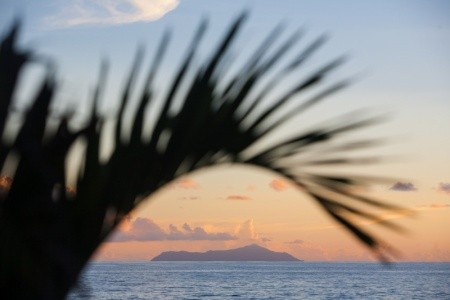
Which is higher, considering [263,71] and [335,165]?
[263,71]

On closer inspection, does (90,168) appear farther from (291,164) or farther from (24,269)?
(291,164)

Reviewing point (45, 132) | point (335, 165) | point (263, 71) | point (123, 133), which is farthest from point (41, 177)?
point (335, 165)

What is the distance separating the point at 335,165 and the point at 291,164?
147 mm

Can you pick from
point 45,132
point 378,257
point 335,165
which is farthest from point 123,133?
point 378,257

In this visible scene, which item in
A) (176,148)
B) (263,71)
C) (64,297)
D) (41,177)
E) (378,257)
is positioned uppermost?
(263,71)

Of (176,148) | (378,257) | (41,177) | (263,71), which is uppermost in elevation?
(263,71)

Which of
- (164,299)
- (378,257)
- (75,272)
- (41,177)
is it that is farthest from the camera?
(164,299)

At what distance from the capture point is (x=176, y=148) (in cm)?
242

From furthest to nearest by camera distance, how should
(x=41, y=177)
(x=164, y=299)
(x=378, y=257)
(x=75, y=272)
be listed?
(x=164, y=299), (x=378, y=257), (x=41, y=177), (x=75, y=272)

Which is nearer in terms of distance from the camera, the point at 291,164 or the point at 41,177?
the point at 41,177

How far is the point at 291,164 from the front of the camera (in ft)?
8.04

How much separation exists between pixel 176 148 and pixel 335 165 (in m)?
0.53

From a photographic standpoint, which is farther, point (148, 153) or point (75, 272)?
point (148, 153)

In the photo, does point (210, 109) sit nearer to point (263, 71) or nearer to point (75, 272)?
point (263, 71)
